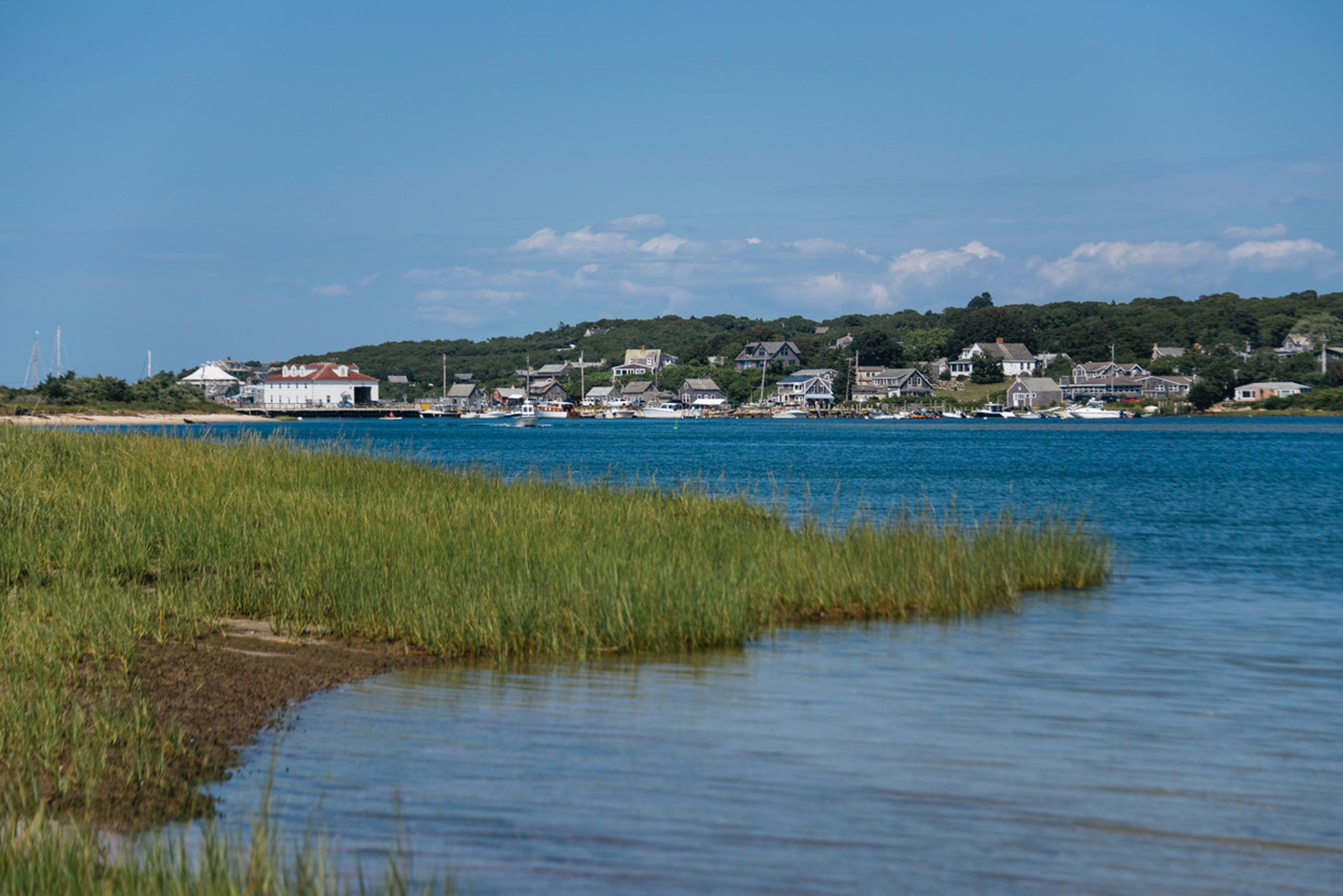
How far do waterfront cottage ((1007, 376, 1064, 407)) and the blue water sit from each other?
166m

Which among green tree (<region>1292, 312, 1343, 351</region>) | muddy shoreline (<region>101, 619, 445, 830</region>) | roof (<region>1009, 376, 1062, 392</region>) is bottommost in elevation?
muddy shoreline (<region>101, 619, 445, 830</region>)

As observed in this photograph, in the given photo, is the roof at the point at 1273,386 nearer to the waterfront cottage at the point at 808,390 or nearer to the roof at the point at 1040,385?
the roof at the point at 1040,385

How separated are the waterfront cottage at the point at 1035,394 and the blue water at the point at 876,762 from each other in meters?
166

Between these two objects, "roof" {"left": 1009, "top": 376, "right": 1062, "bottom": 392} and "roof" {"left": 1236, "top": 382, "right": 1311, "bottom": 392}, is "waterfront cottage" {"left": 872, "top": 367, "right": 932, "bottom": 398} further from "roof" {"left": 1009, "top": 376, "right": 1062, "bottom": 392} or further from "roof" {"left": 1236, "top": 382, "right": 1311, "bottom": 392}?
"roof" {"left": 1236, "top": 382, "right": 1311, "bottom": 392}

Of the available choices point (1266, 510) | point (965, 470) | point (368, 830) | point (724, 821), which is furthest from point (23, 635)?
point (965, 470)

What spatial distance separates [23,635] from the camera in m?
8.98

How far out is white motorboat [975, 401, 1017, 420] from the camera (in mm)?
164125

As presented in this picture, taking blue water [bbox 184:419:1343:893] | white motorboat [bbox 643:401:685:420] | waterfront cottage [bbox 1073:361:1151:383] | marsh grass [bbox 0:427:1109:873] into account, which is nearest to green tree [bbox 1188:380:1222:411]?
waterfront cottage [bbox 1073:361:1151:383]

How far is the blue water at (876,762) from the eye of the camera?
20.7ft

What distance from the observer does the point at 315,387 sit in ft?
617

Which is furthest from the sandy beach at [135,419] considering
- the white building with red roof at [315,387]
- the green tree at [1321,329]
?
the green tree at [1321,329]

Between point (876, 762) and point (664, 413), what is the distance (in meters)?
184

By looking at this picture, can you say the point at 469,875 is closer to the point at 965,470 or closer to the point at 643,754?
the point at 643,754

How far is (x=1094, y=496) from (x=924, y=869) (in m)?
31.1
